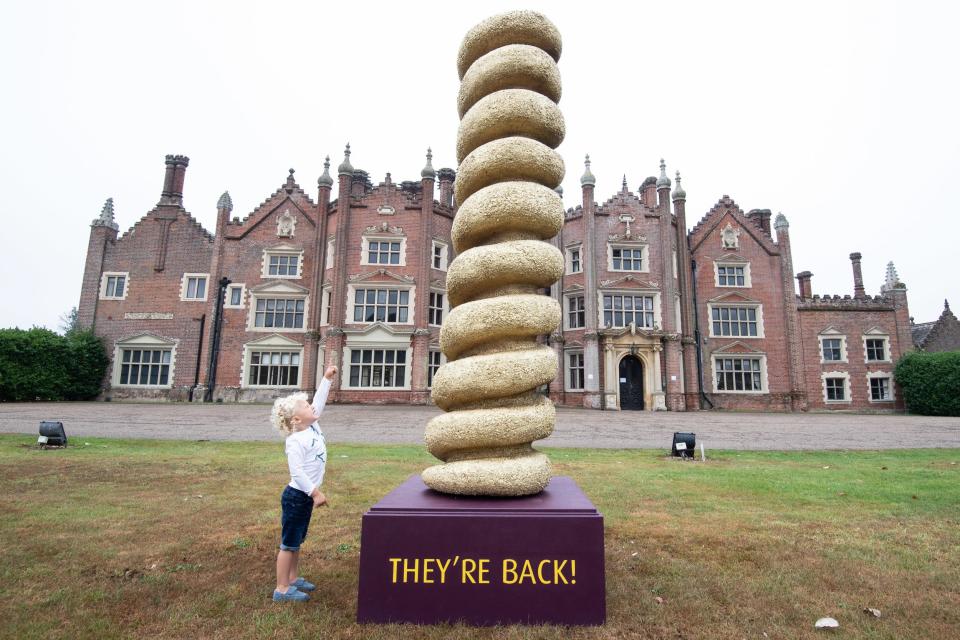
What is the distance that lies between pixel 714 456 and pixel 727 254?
23.8m

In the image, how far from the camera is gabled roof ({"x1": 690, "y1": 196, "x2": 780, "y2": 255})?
31.9 metres

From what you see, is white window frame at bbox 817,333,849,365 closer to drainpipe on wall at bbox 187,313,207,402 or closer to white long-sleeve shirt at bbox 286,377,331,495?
white long-sleeve shirt at bbox 286,377,331,495

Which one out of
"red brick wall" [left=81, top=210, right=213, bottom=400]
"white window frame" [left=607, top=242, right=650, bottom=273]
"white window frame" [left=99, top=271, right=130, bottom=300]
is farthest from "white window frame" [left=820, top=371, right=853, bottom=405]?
"white window frame" [left=99, top=271, right=130, bottom=300]

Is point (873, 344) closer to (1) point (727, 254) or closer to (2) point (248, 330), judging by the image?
(1) point (727, 254)

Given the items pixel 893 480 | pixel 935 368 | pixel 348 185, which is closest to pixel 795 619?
pixel 893 480

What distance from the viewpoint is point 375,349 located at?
28.0 meters

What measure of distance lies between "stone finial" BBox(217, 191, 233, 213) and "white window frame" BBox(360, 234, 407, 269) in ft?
28.5

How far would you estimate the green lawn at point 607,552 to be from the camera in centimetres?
333

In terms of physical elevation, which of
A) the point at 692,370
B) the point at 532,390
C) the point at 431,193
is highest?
the point at 431,193

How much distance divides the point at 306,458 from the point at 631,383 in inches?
1055

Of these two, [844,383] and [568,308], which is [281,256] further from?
[844,383]

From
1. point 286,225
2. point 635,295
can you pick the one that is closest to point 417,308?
point 286,225

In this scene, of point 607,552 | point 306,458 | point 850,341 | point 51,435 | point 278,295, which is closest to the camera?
point 306,458

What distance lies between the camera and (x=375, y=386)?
27641mm
